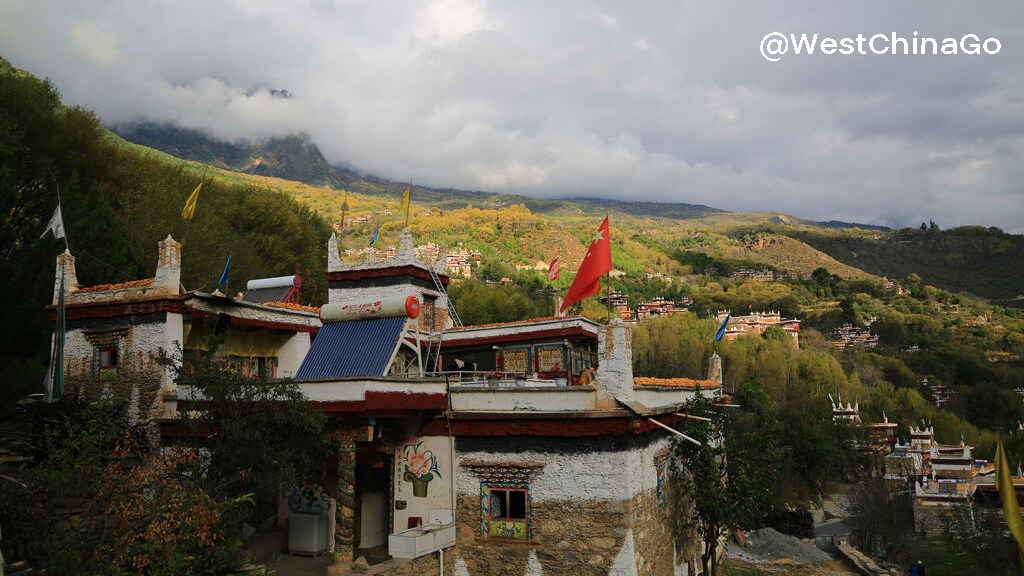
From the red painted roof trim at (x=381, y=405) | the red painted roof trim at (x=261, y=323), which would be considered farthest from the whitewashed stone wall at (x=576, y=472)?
the red painted roof trim at (x=261, y=323)

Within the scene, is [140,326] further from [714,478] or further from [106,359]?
[714,478]

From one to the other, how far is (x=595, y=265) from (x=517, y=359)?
23.6 feet

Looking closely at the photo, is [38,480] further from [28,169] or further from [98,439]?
[28,169]

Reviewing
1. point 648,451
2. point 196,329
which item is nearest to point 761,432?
point 648,451

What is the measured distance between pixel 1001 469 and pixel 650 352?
75524mm

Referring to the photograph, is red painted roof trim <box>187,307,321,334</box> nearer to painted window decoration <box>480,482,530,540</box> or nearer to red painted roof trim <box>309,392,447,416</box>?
red painted roof trim <box>309,392,447,416</box>

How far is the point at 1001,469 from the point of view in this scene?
7.54 metres

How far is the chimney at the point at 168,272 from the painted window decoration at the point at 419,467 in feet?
24.8

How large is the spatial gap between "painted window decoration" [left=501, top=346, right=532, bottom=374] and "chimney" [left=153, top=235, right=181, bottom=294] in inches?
417

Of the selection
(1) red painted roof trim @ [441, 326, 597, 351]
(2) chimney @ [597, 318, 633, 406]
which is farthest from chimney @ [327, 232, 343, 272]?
(2) chimney @ [597, 318, 633, 406]

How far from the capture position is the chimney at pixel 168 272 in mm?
16984

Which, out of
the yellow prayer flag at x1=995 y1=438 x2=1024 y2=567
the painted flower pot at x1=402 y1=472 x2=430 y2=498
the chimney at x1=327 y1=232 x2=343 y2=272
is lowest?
the painted flower pot at x1=402 y1=472 x2=430 y2=498

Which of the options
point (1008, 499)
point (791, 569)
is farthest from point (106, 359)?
point (791, 569)

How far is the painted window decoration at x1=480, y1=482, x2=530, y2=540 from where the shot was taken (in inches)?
559
